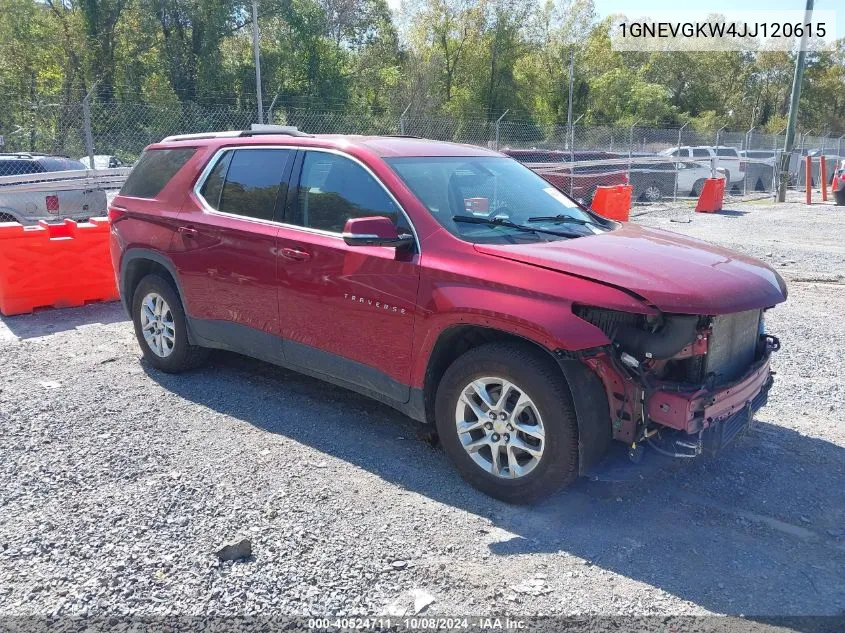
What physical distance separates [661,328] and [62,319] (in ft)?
20.8

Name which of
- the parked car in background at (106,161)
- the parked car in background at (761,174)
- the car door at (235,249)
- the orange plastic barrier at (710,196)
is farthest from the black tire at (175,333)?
the parked car in background at (761,174)

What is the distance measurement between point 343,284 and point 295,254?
0.44 meters

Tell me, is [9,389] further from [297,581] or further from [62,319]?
[297,581]

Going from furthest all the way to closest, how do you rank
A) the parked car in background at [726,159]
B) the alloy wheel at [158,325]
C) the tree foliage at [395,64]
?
the tree foliage at [395,64]
the parked car in background at [726,159]
the alloy wheel at [158,325]

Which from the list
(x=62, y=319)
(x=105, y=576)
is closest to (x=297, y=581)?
(x=105, y=576)

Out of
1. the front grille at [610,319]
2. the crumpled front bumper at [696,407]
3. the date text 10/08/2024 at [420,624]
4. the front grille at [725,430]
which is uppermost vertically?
the front grille at [610,319]

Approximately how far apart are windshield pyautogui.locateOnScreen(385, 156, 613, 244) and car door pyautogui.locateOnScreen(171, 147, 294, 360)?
1003 millimetres

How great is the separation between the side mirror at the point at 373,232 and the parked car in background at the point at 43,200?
7.84m

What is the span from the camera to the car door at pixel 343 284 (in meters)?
4.01

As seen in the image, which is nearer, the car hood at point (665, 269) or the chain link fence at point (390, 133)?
the car hood at point (665, 269)

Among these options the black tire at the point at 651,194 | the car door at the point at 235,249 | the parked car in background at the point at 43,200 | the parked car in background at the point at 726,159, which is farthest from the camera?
the parked car in background at the point at 726,159

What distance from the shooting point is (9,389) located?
5.35 m

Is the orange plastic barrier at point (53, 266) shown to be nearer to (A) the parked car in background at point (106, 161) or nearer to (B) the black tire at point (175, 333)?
(B) the black tire at point (175, 333)


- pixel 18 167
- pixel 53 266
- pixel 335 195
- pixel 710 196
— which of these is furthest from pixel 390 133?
pixel 335 195
